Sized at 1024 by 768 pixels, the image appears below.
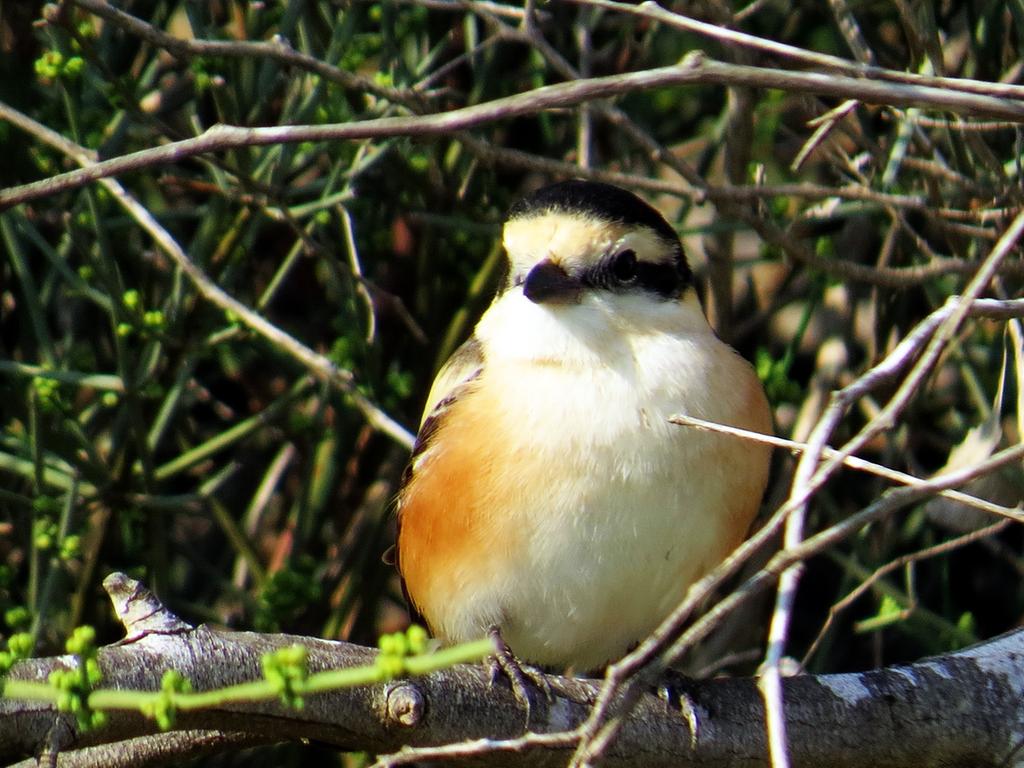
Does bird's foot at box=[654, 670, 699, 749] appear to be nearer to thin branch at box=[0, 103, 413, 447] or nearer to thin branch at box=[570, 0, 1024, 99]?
thin branch at box=[0, 103, 413, 447]

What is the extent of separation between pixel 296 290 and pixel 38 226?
1.06m

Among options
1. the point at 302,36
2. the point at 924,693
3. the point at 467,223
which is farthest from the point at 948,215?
the point at 302,36

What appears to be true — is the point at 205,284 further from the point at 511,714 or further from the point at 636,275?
the point at 511,714

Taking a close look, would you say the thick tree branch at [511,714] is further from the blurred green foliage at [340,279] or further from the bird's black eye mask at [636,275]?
the bird's black eye mask at [636,275]

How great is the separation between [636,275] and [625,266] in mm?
43

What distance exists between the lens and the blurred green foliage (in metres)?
3.84

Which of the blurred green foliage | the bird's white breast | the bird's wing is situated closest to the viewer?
the bird's white breast

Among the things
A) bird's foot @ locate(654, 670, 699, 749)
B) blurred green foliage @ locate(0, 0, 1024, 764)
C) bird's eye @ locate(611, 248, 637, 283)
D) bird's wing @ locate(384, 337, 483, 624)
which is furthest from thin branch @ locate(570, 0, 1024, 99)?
bird's foot @ locate(654, 670, 699, 749)

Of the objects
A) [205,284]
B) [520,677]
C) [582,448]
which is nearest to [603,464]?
[582,448]

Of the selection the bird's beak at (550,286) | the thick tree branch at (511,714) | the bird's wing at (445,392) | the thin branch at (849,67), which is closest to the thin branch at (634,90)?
the thin branch at (849,67)

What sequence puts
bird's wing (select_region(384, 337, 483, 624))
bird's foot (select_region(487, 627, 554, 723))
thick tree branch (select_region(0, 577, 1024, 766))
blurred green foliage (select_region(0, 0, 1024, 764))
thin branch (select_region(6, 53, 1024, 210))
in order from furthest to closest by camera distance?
blurred green foliage (select_region(0, 0, 1024, 764)) → bird's wing (select_region(384, 337, 483, 624)) → bird's foot (select_region(487, 627, 554, 723)) → thick tree branch (select_region(0, 577, 1024, 766)) → thin branch (select_region(6, 53, 1024, 210))

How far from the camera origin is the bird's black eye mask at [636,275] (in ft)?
11.5

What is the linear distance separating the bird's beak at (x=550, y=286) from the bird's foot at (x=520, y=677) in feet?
2.62

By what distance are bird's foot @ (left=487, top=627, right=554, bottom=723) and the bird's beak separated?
0.80 m
